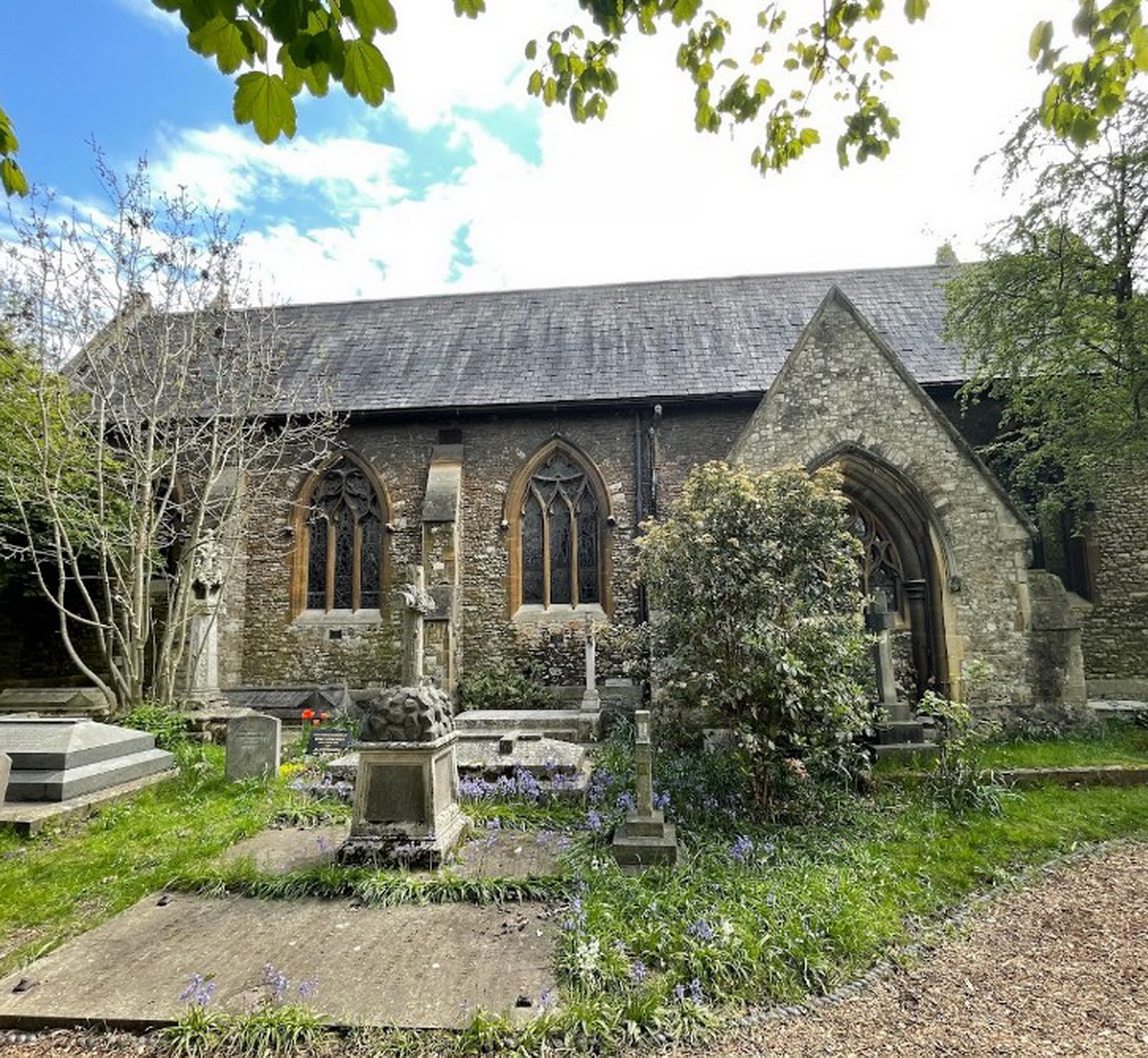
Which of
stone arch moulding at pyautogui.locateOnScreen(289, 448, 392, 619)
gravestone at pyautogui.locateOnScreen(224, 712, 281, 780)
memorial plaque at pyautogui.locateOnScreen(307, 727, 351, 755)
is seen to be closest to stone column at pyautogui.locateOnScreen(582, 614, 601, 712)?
memorial plaque at pyautogui.locateOnScreen(307, 727, 351, 755)

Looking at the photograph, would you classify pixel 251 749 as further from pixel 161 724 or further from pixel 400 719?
pixel 400 719

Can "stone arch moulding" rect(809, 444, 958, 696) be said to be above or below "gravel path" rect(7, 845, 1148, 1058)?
above

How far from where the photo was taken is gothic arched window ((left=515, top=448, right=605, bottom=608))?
45.9 feet

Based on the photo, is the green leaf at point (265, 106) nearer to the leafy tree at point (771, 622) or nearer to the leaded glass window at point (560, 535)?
the leafy tree at point (771, 622)

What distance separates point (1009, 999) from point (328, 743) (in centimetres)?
869

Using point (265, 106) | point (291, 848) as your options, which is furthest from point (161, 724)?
point (265, 106)

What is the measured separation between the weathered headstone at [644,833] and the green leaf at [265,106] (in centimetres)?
526

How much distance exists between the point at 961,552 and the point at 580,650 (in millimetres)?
7116

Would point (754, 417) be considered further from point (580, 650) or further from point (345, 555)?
point (345, 555)

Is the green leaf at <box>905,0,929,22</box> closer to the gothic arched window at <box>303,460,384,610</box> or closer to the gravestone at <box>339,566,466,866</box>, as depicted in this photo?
the gravestone at <box>339,566,466,866</box>

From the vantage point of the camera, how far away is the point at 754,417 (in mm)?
10422

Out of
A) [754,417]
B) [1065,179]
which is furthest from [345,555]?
[1065,179]

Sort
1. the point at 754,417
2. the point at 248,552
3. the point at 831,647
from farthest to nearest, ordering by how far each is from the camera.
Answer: the point at 248,552
the point at 754,417
the point at 831,647

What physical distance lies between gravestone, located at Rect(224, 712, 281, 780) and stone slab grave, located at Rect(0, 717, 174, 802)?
1021 mm
